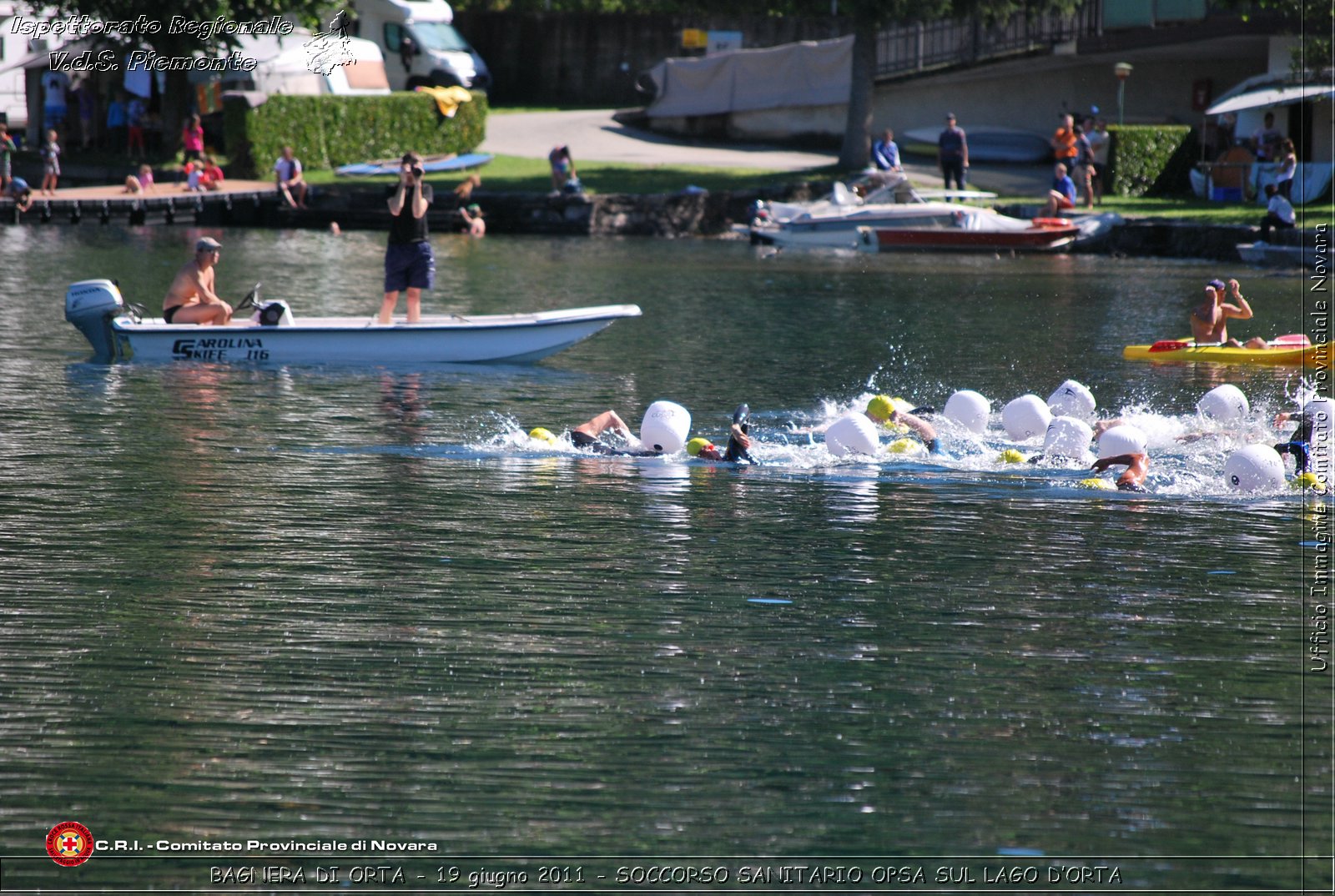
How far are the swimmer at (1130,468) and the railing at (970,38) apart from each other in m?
34.1

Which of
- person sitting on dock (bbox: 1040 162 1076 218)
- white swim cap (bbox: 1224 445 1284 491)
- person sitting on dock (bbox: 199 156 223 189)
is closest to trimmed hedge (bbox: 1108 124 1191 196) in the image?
person sitting on dock (bbox: 1040 162 1076 218)

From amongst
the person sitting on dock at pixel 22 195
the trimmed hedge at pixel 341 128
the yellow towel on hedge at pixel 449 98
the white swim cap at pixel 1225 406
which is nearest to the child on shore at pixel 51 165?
the person sitting on dock at pixel 22 195

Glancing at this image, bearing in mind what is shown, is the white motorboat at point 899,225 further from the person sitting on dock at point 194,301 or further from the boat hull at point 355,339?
the person sitting on dock at point 194,301

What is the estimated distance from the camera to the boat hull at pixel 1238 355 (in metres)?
20.6

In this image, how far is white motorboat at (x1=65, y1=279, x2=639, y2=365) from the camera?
19.6 meters

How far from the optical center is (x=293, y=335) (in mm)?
19562

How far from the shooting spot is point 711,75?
5319 cm

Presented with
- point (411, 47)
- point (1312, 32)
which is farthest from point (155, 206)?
point (1312, 32)

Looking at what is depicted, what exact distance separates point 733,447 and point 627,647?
5454mm

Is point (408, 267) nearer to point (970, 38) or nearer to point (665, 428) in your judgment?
point (665, 428)

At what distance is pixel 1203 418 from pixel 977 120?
3627cm

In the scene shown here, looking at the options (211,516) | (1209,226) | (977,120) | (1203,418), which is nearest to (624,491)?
(211,516)

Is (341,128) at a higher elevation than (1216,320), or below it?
higher

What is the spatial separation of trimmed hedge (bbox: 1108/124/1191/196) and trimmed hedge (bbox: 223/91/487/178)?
59.6ft
